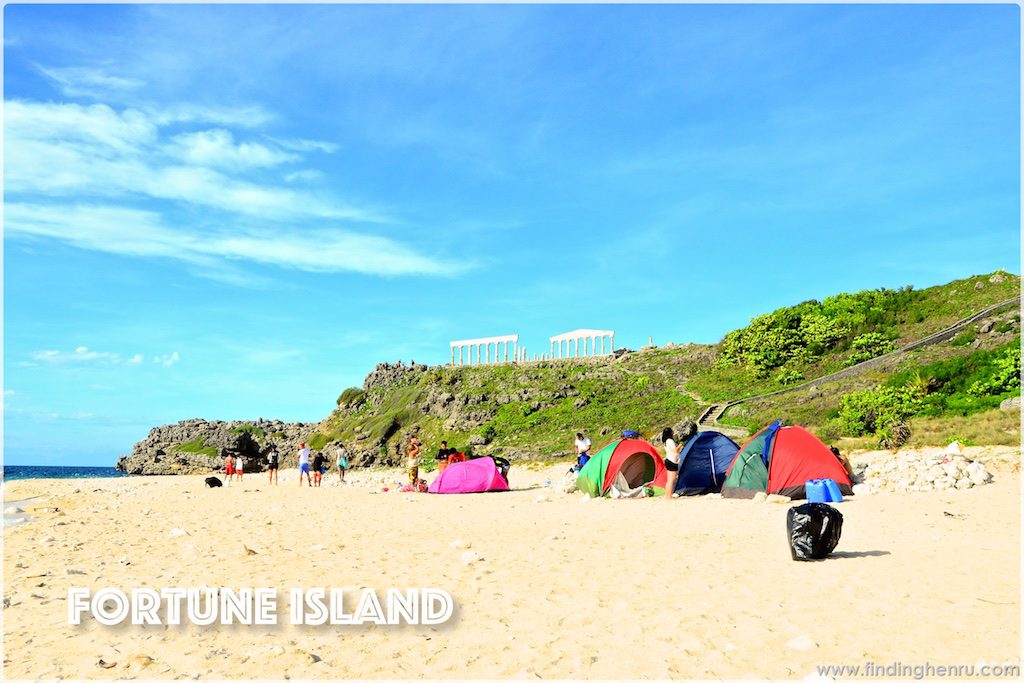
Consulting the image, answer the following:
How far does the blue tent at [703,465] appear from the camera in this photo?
19.4 m

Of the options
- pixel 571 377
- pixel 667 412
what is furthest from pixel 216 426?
pixel 667 412

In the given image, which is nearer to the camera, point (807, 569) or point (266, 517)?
point (807, 569)

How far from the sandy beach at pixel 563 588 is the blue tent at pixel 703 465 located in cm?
386

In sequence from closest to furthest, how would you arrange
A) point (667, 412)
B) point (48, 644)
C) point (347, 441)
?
point (48, 644)
point (667, 412)
point (347, 441)

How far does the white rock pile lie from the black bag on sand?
9.02m

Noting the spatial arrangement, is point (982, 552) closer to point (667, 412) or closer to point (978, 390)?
point (978, 390)

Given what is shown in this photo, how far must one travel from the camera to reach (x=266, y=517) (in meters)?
16.0

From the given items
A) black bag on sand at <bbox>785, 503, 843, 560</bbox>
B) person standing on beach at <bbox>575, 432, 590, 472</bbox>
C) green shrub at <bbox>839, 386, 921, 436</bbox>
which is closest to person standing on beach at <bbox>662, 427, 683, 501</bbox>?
person standing on beach at <bbox>575, 432, 590, 472</bbox>

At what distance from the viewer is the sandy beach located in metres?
6.11

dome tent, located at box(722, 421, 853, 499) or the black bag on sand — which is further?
dome tent, located at box(722, 421, 853, 499)

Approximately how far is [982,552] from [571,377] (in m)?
59.0

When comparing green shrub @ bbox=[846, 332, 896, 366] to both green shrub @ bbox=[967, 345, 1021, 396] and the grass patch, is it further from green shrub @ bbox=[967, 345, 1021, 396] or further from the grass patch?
the grass patch

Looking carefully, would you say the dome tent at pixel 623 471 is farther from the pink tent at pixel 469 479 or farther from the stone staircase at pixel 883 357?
the stone staircase at pixel 883 357

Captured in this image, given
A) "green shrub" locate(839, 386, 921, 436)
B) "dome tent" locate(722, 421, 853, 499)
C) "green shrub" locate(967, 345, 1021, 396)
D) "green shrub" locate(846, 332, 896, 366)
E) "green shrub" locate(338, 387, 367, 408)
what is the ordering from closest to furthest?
"dome tent" locate(722, 421, 853, 499) → "green shrub" locate(839, 386, 921, 436) → "green shrub" locate(967, 345, 1021, 396) → "green shrub" locate(846, 332, 896, 366) → "green shrub" locate(338, 387, 367, 408)
